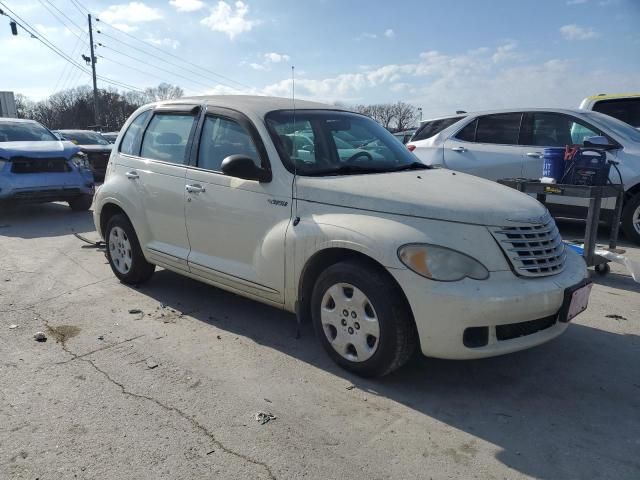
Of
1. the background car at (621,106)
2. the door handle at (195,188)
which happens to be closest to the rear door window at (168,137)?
the door handle at (195,188)

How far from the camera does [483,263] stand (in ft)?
9.78

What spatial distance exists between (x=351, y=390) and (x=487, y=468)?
97cm

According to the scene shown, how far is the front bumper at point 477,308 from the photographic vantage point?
2889 millimetres

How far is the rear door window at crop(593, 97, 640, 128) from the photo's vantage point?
28.3 ft

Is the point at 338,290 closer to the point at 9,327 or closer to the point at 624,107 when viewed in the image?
the point at 9,327

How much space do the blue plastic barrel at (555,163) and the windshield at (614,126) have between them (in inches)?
85.4

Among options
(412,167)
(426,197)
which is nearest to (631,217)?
(412,167)

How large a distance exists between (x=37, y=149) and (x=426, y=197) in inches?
330

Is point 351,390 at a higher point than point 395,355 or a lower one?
lower

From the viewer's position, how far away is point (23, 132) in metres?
10.1

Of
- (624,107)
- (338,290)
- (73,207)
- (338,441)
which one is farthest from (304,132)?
(73,207)

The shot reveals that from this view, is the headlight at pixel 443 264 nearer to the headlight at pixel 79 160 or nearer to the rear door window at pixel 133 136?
the rear door window at pixel 133 136

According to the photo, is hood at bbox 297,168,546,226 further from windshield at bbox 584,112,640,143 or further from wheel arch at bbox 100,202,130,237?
windshield at bbox 584,112,640,143

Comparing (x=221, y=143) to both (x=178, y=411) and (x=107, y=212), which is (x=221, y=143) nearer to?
(x=107, y=212)
